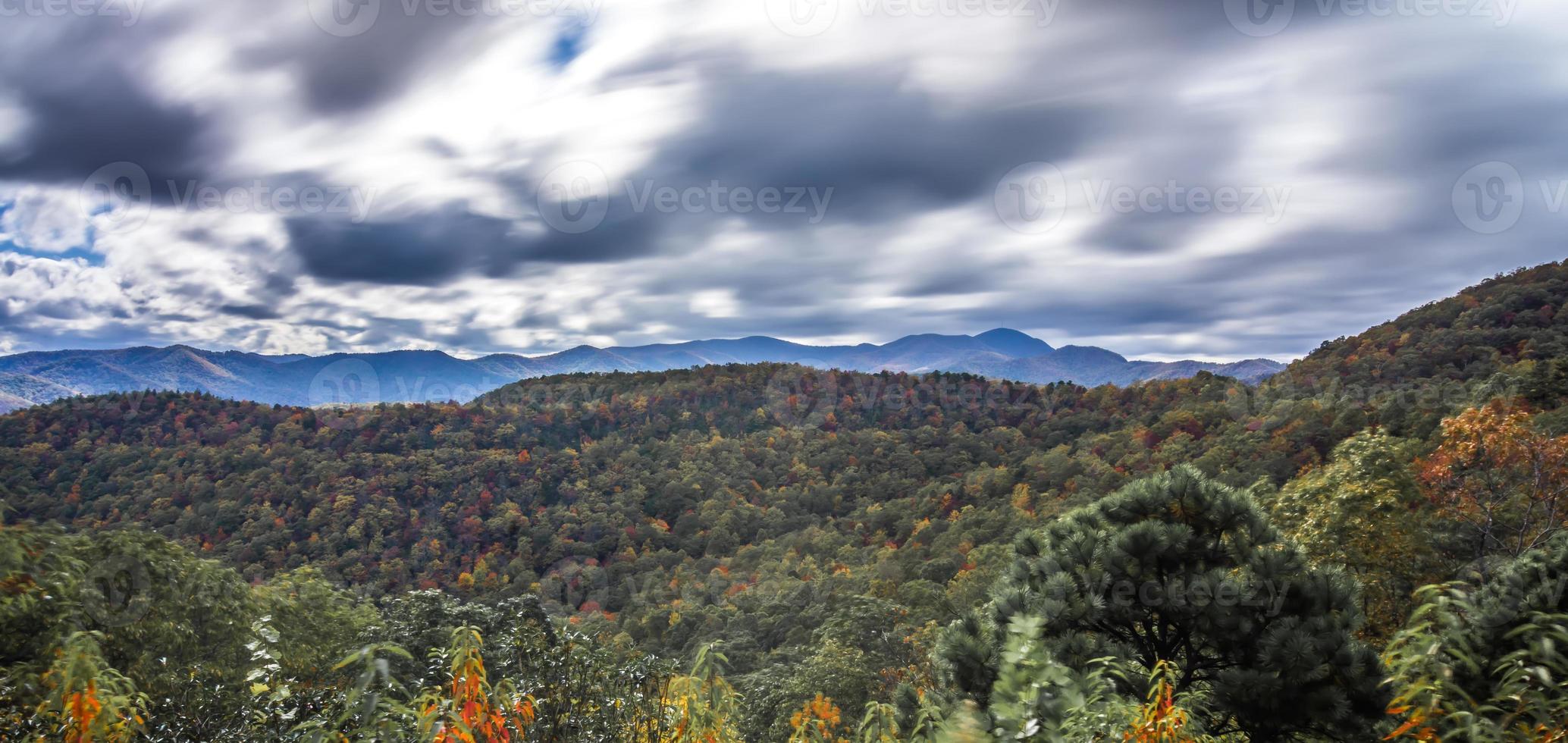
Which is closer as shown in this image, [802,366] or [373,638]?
[373,638]

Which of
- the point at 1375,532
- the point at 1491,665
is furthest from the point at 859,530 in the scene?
the point at 1491,665

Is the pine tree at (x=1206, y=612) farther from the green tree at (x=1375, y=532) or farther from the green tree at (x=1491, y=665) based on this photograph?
the green tree at (x=1375, y=532)

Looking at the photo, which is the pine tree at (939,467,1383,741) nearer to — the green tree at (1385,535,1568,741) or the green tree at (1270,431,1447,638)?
the green tree at (1385,535,1568,741)

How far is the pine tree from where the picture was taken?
4.86 m

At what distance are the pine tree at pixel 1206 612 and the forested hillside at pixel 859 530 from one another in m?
0.03

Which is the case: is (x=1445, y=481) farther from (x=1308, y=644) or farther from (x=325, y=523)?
(x=325, y=523)

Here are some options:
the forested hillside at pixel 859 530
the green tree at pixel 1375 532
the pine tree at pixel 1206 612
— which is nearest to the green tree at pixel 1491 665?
the forested hillside at pixel 859 530

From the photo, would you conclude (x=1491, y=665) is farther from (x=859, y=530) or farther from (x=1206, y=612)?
(x=859, y=530)

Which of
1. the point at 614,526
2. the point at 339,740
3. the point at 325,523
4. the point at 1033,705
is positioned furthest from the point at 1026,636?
the point at 325,523

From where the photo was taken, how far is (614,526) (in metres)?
64.2

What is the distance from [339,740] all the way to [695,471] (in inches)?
2847

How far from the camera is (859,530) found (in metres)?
58.2

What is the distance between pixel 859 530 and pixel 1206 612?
5436 cm

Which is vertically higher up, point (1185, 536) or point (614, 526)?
point (1185, 536)
